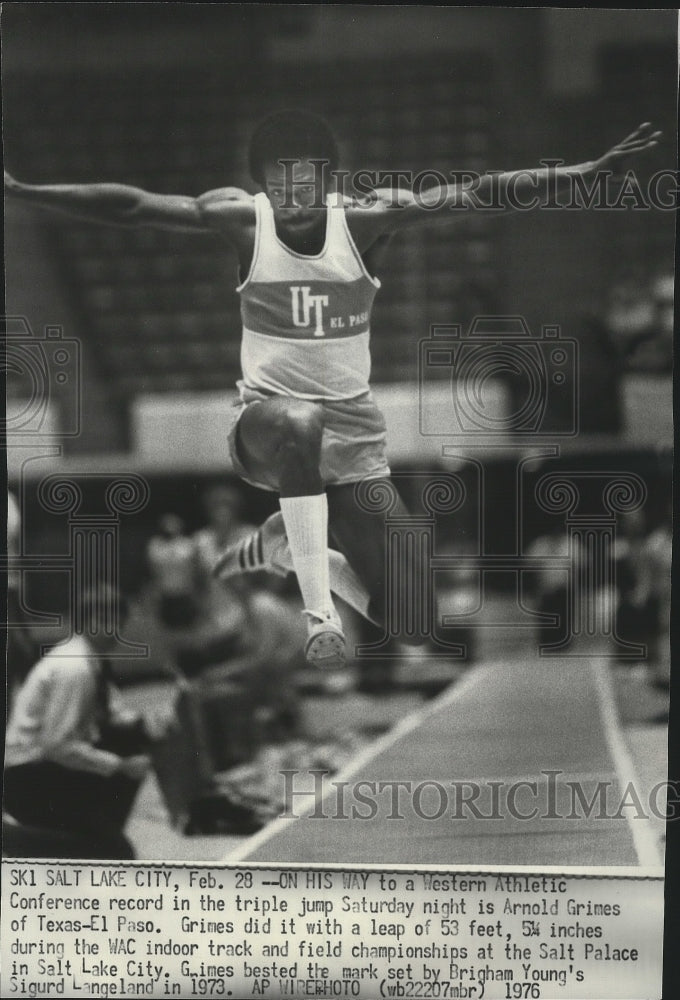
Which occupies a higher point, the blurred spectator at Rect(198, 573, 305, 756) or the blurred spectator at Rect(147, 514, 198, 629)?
the blurred spectator at Rect(147, 514, 198, 629)

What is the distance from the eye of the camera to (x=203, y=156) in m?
3.84

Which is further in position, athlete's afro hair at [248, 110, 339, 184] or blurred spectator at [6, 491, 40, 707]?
blurred spectator at [6, 491, 40, 707]

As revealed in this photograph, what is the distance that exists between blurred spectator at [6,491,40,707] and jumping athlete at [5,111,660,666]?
0.69m

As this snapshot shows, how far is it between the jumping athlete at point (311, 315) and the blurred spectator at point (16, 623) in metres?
0.69

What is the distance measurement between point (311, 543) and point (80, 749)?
101 cm

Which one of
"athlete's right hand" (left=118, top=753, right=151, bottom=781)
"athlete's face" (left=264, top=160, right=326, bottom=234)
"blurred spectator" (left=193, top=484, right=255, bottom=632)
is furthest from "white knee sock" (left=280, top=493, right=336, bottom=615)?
"athlete's face" (left=264, top=160, right=326, bottom=234)

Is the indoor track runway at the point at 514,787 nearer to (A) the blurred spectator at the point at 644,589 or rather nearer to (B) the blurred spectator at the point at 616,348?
(A) the blurred spectator at the point at 644,589

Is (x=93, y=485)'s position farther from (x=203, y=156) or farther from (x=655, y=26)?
(x=655, y=26)

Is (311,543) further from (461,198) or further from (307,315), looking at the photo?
(461,198)

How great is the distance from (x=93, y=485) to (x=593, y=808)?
1911 millimetres

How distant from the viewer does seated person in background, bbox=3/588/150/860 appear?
391 centimetres

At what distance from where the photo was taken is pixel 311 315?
151 inches
